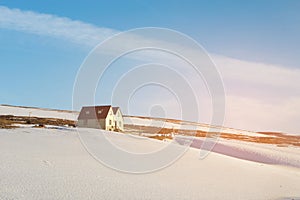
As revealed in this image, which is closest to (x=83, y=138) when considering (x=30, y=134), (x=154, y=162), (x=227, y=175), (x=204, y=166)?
(x=30, y=134)

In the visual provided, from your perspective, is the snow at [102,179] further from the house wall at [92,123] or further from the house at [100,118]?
the house at [100,118]

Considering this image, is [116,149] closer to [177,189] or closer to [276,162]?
[177,189]

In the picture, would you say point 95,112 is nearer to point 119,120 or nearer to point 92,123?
point 92,123

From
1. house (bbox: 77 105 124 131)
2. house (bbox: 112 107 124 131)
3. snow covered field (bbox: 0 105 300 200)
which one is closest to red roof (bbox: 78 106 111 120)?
house (bbox: 77 105 124 131)

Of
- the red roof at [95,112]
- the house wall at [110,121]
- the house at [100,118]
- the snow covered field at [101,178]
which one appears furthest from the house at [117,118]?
the snow covered field at [101,178]

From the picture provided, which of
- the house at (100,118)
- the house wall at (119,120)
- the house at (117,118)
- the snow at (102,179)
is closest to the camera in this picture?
the snow at (102,179)

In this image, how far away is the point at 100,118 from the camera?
4725 centimetres

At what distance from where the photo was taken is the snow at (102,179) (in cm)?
1324

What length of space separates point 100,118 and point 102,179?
3178cm

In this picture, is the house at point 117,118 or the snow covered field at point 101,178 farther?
the house at point 117,118

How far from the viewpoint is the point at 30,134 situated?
Answer: 3042 centimetres

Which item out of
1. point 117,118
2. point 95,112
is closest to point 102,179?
point 95,112

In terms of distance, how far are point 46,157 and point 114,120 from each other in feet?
101

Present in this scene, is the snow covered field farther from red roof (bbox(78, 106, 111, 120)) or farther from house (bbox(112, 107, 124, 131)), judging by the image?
house (bbox(112, 107, 124, 131))
